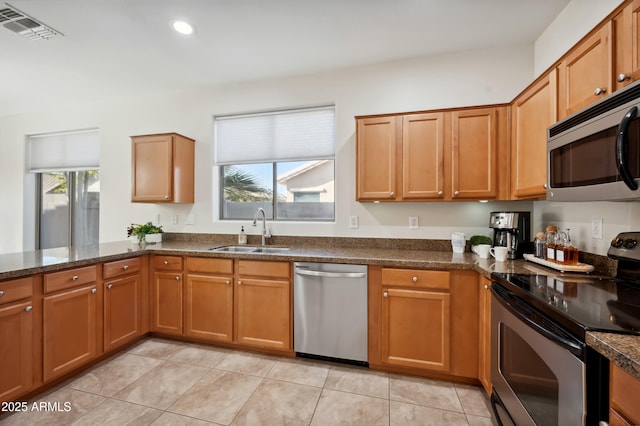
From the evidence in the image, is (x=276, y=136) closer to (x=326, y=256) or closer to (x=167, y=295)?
(x=326, y=256)

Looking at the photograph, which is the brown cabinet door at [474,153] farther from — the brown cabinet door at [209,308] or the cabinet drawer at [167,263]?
the cabinet drawer at [167,263]

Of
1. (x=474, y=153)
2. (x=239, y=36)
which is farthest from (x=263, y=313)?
(x=239, y=36)

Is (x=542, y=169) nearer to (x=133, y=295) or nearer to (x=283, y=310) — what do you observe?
(x=283, y=310)

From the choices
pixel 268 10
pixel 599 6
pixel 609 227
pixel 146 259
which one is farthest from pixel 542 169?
pixel 146 259

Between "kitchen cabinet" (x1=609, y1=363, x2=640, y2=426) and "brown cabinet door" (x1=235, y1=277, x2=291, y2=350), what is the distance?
1908 millimetres

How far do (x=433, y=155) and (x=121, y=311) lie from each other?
299 centimetres

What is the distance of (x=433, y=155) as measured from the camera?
234 centimetres

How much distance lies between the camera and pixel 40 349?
1.87m

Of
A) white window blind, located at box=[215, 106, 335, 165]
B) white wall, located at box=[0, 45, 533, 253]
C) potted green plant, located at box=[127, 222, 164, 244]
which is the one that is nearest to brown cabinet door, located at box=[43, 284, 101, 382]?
potted green plant, located at box=[127, 222, 164, 244]

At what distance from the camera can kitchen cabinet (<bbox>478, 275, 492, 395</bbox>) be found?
183 centimetres

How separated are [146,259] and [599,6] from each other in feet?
12.8

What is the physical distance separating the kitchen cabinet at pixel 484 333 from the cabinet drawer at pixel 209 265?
198 cm

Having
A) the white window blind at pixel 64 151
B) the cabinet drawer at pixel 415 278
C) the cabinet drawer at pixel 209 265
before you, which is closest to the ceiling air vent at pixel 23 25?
the white window blind at pixel 64 151

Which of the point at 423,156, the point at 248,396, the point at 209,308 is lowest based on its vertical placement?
the point at 248,396
